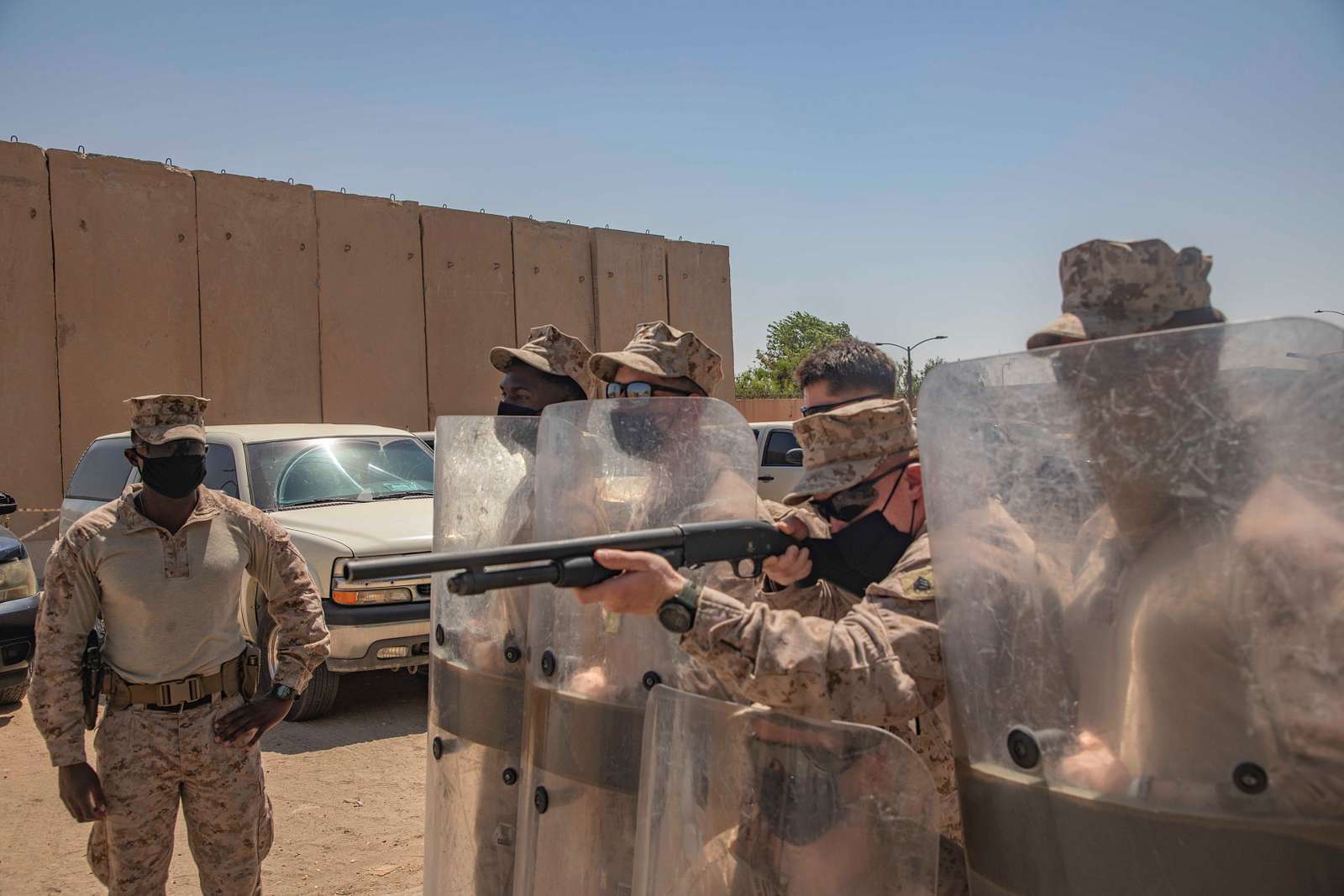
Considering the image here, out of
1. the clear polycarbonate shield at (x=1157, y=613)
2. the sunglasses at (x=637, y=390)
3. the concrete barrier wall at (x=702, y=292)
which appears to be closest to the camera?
the clear polycarbonate shield at (x=1157, y=613)

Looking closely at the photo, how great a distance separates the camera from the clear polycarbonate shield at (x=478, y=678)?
2.64 m

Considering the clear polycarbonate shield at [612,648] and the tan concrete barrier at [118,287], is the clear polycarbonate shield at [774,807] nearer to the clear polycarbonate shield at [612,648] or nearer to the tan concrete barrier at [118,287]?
the clear polycarbonate shield at [612,648]

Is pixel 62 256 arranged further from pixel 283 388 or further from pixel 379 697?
pixel 379 697

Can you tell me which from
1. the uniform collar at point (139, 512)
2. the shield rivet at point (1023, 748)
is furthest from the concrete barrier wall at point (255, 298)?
the shield rivet at point (1023, 748)

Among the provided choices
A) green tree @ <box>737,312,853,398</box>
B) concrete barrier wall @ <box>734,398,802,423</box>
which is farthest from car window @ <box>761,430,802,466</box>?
green tree @ <box>737,312,853,398</box>

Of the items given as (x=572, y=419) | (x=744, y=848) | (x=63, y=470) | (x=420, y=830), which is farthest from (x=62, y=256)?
(x=744, y=848)

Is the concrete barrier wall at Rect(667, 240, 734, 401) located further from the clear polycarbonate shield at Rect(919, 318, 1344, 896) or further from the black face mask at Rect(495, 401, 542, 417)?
the clear polycarbonate shield at Rect(919, 318, 1344, 896)

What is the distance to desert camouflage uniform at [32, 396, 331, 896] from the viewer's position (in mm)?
2877

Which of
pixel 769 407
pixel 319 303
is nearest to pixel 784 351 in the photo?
pixel 769 407

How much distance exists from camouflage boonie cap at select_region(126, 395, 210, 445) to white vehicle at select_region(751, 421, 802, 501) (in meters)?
8.14

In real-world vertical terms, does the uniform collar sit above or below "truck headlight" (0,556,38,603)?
above

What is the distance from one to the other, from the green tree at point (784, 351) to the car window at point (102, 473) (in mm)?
32466

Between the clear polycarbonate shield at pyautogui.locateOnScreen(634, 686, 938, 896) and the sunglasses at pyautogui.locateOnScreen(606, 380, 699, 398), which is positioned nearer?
the clear polycarbonate shield at pyautogui.locateOnScreen(634, 686, 938, 896)

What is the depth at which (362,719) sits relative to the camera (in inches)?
242
